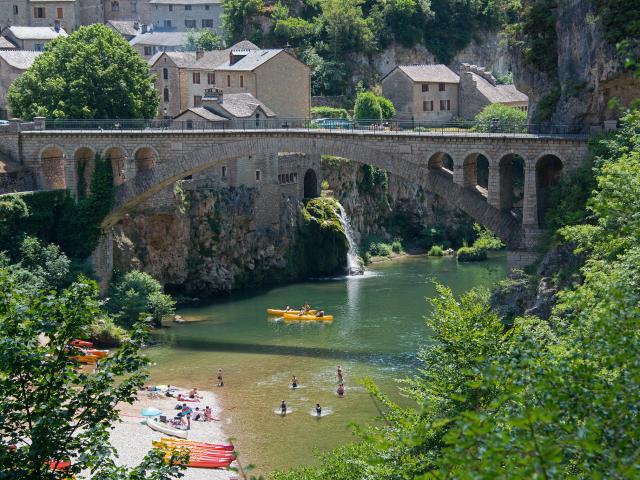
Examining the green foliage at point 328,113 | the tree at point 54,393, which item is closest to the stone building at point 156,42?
the green foliage at point 328,113

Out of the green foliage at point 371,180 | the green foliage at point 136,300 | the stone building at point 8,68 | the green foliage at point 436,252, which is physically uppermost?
the stone building at point 8,68

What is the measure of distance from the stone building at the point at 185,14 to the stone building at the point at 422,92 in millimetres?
34559

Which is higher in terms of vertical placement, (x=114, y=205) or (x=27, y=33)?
(x=27, y=33)

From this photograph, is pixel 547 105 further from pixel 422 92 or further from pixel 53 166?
pixel 422 92

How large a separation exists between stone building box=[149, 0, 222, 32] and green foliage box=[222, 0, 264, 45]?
58.1 ft

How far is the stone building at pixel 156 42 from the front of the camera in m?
128

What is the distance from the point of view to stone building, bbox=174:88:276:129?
87.6 m

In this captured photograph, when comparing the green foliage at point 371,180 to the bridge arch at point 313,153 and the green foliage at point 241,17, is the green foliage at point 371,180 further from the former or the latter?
the bridge arch at point 313,153

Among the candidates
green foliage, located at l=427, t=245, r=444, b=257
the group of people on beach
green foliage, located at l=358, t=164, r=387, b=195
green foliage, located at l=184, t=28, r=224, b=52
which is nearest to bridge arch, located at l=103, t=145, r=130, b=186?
the group of people on beach

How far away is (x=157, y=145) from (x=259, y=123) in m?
18.5

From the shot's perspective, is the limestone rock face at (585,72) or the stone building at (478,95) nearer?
the limestone rock face at (585,72)

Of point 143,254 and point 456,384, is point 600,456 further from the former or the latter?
point 143,254

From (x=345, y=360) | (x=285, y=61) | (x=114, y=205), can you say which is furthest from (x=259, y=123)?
(x=345, y=360)

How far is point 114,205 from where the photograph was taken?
248ft
